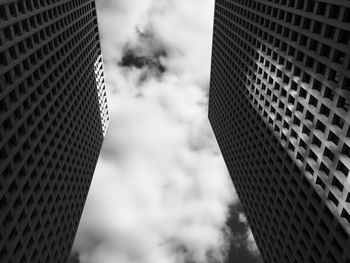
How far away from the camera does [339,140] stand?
33688mm

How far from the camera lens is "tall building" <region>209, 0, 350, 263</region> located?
112 feet

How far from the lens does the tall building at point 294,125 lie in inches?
1342

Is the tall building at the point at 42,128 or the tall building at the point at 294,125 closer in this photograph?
the tall building at the point at 294,125

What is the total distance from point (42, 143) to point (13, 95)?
990 centimetres

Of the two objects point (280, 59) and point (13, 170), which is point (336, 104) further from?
point (13, 170)

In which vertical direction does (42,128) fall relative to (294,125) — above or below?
below

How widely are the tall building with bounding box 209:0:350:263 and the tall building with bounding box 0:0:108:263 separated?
3146 centimetres

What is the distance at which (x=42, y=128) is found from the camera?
47.6 meters

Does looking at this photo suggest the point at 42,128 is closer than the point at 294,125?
No

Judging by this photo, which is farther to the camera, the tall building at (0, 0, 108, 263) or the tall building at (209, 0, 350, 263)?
the tall building at (0, 0, 108, 263)

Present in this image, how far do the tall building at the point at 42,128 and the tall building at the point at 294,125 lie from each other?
31459 mm

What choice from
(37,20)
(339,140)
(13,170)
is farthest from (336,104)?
(37,20)

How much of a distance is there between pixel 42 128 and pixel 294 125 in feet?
108

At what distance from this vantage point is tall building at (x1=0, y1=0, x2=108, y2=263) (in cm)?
3750
